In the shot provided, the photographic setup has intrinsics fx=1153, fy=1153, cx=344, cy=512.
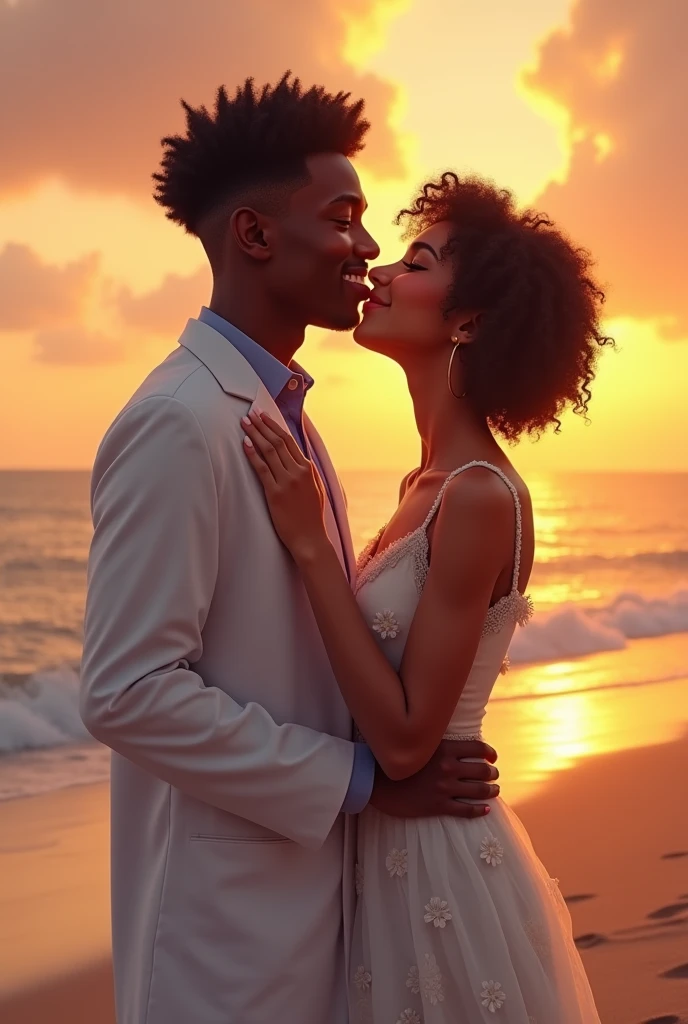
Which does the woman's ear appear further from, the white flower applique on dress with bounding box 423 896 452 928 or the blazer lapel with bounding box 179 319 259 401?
the white flower applique on dress with bounding box 423 896 452 928

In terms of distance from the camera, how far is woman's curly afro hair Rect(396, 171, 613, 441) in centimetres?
289

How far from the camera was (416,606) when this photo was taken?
9.16 ft

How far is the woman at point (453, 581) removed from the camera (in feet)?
8.36

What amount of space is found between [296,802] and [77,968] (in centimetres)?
288

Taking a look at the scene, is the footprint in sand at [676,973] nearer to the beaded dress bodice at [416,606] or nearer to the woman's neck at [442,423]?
the beaded dress bodice at [416,606]

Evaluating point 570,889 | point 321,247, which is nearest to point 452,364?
point 321,247

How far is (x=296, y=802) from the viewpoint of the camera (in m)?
2.38

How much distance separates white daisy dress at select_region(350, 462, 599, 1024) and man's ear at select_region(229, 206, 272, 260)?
28.3 inches

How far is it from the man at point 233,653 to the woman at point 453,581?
0.08 metres

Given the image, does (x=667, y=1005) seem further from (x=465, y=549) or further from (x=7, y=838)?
(x=7, y=838)

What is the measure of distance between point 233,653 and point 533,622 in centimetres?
1302

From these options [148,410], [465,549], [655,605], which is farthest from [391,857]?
[655,605]

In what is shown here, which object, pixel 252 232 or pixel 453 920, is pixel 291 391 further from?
pixel 453 920

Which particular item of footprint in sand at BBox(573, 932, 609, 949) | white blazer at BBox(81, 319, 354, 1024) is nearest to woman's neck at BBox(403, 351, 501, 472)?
white blazer at BBox(81, 319, 354, 1024)
